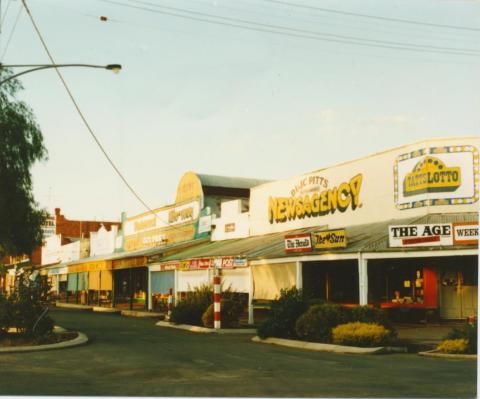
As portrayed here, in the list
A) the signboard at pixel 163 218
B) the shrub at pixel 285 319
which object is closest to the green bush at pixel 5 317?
A: the shrub at pixel 285 319

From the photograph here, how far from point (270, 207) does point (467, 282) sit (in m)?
9.71

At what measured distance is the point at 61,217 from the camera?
3349 inches

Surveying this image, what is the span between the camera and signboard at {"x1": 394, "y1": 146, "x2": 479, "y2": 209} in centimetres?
2175

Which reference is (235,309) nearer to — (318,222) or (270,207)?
(318,222)

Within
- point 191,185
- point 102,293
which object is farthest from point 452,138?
point 102,293

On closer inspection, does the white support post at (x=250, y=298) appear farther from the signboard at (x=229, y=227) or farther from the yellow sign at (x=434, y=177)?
the signboard at (x=229, y=227)

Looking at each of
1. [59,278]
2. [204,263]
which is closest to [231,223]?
[204,263]

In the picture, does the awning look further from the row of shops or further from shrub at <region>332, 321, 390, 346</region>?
shrub at <region>332, 321, 390, 346</region>

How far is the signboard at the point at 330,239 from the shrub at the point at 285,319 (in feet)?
11.4

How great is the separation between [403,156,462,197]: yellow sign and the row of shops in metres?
0.03

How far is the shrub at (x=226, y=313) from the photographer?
23.1m

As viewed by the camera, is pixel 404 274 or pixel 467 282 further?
pixel 404 274

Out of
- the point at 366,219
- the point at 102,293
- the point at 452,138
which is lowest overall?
the point at 102,293

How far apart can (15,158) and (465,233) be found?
1492cm
